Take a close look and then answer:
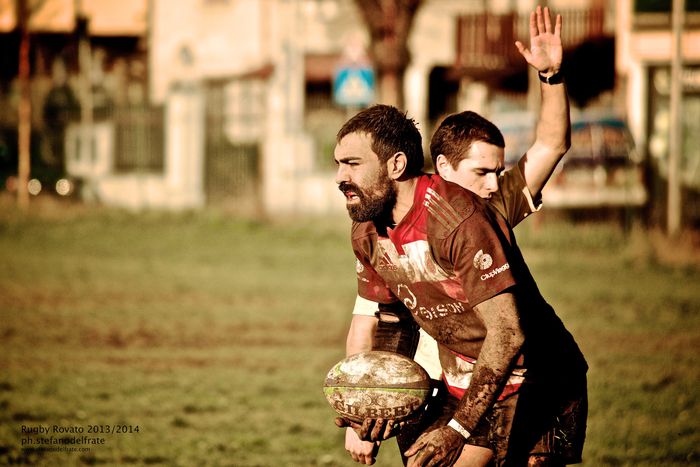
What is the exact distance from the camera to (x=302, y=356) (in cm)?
1141

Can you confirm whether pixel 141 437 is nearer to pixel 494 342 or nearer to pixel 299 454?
pixel 299 454

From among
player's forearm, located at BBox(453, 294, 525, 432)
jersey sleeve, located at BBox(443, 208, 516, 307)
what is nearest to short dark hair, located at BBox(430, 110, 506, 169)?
jersey sleeve, located at BBox(443, 208, 516, 307)

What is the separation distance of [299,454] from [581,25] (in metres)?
24.9

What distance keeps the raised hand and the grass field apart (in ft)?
11.6

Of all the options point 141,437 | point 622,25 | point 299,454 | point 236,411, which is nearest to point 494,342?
point 299,454

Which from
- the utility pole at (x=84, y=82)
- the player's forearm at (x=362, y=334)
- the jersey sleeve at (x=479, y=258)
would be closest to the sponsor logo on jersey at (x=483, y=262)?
the jersey sleeve at (x=479, y=258)

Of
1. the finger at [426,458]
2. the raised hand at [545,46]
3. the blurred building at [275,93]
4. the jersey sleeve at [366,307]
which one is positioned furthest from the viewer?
the blurred building at [275,93]

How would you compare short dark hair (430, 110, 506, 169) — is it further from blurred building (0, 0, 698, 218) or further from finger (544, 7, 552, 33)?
blurred building (0, 0, 698, 218)

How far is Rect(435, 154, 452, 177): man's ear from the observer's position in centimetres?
483

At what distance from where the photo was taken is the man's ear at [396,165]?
443 centimetres

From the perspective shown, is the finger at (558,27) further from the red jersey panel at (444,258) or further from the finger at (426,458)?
the finger at (426,458)

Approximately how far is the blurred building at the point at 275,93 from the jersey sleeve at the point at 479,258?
2393cm

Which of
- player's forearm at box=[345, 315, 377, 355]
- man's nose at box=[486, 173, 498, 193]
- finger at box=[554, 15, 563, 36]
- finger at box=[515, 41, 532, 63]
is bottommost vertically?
player's forearm at box=[345, 315, 377, 355]

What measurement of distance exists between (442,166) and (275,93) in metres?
26.7
